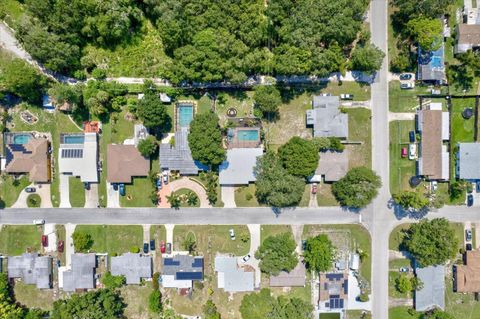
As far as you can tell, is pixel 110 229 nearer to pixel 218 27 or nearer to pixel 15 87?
pixel 15 87

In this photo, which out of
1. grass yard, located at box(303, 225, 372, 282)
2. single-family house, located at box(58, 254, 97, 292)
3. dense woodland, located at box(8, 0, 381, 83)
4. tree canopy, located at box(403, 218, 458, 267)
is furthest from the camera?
grass yard, located at box(303, 225, 372, 282)

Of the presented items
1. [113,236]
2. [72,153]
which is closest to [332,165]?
[113,236]

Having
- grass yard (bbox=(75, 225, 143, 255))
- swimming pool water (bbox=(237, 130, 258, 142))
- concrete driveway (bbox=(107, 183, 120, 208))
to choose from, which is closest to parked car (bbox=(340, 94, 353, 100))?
swimming pool water (bbox=(237, 130, 258, 142))

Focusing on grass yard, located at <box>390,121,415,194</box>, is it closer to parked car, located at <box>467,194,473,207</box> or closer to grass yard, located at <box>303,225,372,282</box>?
grass yard, located at <box>303,225,372,282</box>

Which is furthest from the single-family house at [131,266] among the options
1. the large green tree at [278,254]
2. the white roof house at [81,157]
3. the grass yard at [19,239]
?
the large green tree at [278,254]

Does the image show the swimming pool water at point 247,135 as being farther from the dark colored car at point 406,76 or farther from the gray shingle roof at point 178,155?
the dark colored car at point 406,76

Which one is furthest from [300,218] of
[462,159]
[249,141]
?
[462,159]

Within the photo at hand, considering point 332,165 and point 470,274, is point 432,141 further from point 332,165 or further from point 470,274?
point 470,274
